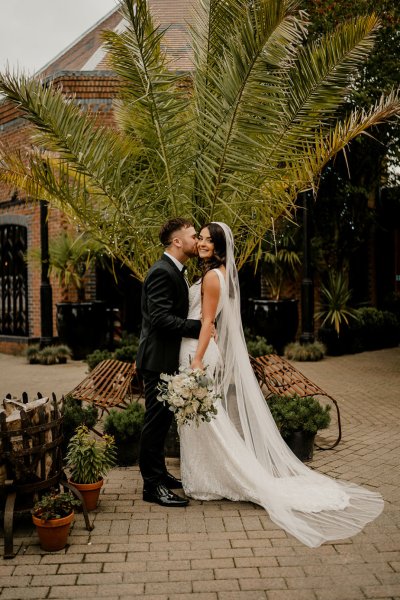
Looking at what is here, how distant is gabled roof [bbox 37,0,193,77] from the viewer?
46.4 ft

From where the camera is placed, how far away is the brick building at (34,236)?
1249 centimetres

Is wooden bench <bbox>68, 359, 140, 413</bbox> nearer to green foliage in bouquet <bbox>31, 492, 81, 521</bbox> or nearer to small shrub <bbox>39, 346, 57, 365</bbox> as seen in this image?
green foliage in bouquet <bbox>31, 492, 81, 521</bbox>

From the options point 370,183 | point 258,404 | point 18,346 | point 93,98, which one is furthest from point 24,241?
point 258,404

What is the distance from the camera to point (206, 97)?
18.4 feet

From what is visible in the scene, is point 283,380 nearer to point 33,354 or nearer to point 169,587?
point 169,587

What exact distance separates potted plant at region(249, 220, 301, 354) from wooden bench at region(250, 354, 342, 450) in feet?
17.4

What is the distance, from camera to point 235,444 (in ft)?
14.7

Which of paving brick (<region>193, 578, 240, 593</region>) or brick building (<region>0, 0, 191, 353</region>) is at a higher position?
brick building (<region>0, 0, 191, 353</region>)

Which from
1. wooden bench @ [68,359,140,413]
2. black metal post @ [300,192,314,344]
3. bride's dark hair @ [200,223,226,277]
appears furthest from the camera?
black metal post @ [300,192,314,344]

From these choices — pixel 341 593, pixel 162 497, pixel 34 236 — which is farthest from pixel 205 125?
pixel 34 236

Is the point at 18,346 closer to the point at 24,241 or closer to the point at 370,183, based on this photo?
the point at 24,241

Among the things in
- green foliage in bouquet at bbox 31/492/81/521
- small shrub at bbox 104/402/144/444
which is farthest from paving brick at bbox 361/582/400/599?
small shrub at bbox 104/402/144/444

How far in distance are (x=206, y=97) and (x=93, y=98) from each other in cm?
768

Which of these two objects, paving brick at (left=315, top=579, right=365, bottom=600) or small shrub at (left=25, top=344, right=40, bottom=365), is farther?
small shrub at (left=25, top=344, right=40, bottom=365)
